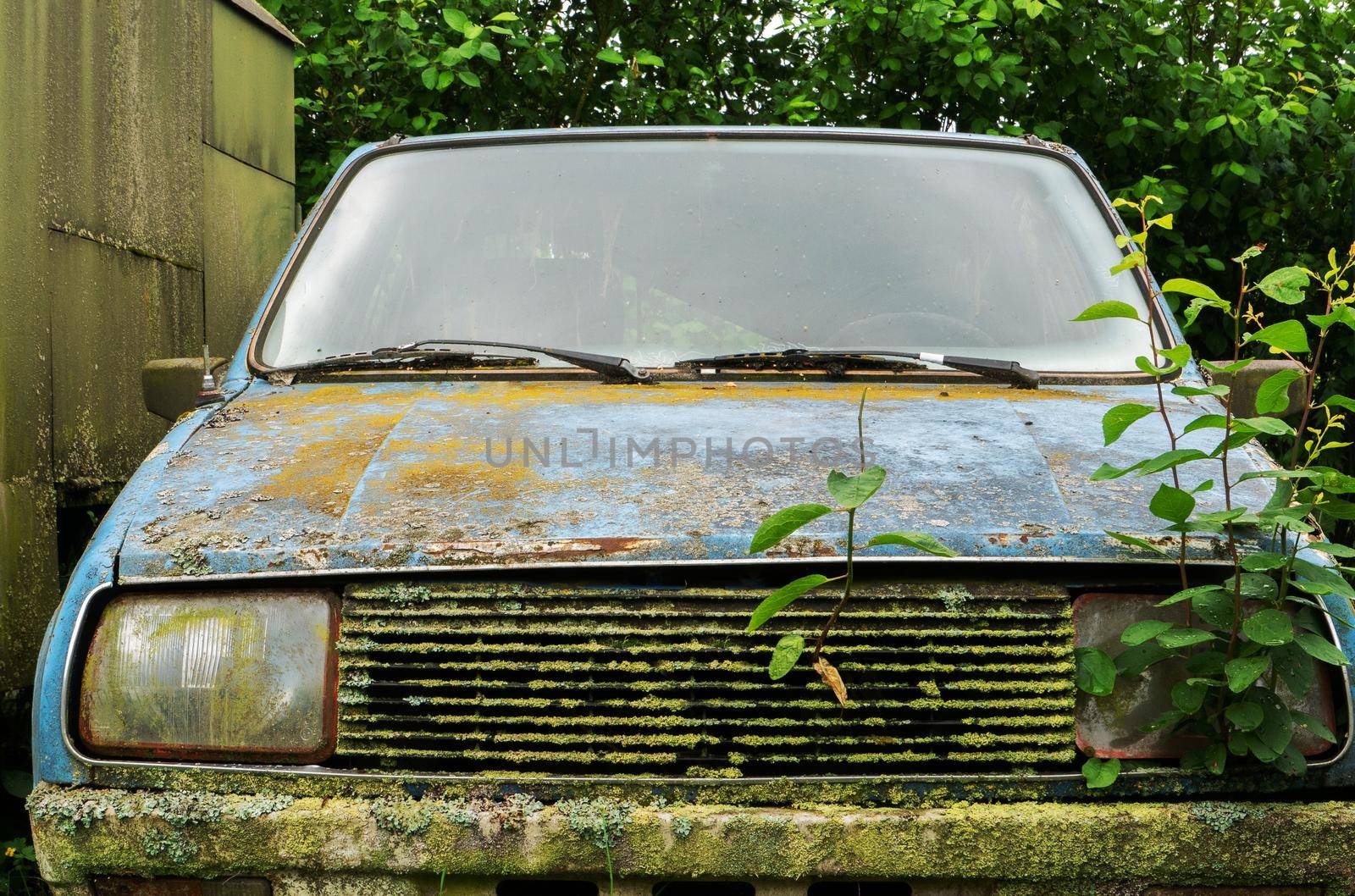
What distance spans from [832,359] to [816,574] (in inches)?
38.3

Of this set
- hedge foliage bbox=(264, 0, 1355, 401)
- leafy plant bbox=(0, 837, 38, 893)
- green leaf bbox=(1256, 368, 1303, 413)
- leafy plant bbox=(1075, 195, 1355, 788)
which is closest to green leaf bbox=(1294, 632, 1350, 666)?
leafy plant bbox=(1075, 195, 1355, 788)

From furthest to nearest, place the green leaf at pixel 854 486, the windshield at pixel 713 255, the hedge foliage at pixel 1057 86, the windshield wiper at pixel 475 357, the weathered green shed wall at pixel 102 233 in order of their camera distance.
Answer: the hedge foliage at pixel 1057 86
the weathered green shed wall at pixel 102 233
the windshield at pixel 713 255
the windshield wiper at pixel 475 357
the green leaf at pixel 854 486

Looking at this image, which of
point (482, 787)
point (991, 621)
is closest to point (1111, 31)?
point (991, 621)

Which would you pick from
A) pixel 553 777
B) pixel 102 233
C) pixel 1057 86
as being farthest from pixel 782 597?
pixel 1057 86

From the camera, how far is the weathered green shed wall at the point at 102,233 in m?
3.77

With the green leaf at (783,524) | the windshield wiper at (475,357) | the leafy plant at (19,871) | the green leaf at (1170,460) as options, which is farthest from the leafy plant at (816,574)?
the leafy plant at (19,871)

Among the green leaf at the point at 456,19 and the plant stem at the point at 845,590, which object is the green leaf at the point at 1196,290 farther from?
the green leaf at the point at 456,19

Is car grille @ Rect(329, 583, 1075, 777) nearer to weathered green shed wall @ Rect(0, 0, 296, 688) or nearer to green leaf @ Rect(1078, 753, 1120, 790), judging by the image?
green leaf @ Rect(1078, 753, 1120, 790)

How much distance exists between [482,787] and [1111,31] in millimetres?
5947

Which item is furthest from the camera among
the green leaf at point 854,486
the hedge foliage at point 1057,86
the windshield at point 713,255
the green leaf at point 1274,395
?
the hedge foliage at point 1057,86

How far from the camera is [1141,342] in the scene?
2.86 m

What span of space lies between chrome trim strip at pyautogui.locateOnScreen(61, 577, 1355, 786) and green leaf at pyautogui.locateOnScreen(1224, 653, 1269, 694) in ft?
0.55

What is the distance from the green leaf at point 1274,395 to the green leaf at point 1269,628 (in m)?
0.36

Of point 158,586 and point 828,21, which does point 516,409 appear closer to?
point 158,586
